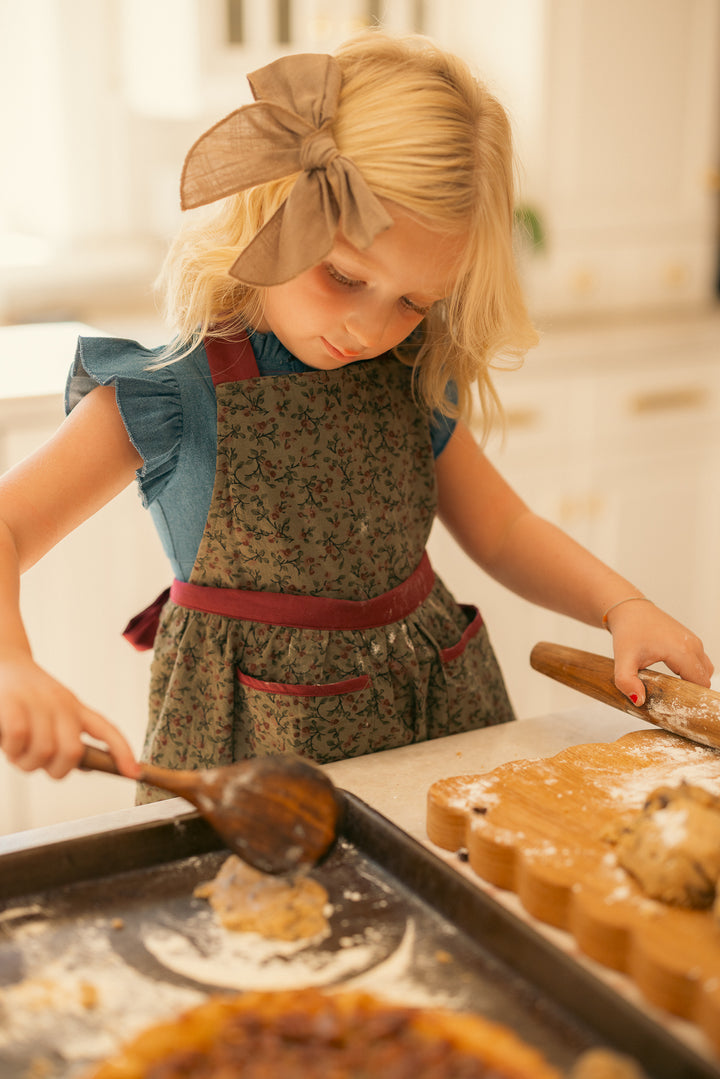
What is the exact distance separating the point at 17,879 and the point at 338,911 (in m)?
0.19

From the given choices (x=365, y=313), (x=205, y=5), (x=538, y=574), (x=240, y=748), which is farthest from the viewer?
(x=205, y=5)

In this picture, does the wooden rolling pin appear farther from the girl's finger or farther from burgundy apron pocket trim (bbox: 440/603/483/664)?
the girl's finger

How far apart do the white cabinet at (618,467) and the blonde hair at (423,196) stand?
3.59 feet

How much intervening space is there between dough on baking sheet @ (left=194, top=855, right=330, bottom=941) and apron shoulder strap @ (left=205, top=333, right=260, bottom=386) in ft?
1.36

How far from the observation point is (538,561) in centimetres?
109

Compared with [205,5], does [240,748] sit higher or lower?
lower

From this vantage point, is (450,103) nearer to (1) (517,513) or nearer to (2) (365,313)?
(2) (365,313)

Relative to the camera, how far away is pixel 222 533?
917mm

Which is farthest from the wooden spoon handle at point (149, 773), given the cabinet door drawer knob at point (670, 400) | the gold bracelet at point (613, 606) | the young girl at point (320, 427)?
the cabinet door drawer knob at point (670, 400)

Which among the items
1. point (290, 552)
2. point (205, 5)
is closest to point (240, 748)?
point (290, 552)

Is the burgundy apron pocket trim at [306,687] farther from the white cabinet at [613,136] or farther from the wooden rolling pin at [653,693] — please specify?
the white cabinet at [613,136]

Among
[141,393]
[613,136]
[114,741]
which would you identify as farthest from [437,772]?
[613,136]

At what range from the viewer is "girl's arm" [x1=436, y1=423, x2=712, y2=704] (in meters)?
0.93

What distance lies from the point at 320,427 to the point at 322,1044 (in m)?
0.55
